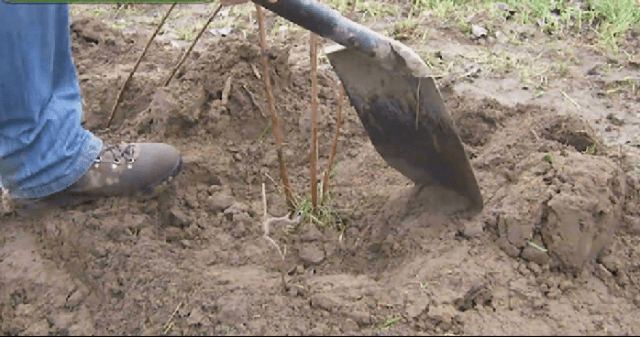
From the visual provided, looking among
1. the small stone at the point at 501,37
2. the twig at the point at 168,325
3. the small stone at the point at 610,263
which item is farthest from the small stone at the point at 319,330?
the small stone at the point at 501,37

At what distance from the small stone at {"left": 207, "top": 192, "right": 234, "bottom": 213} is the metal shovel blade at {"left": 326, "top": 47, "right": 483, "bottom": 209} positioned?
0.56 m

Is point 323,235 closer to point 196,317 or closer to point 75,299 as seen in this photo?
point 196,317

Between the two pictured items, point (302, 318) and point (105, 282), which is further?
point (105, 282)

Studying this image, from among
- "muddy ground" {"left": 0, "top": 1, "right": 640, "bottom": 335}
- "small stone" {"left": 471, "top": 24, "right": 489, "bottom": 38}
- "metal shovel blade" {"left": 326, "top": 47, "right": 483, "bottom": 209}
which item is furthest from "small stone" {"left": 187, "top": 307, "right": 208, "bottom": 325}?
"small stone" {"left": 471, "top": 24, "right": 489, "bottom": 38}

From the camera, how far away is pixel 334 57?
2.07 m

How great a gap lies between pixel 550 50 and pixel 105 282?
2.69 metres

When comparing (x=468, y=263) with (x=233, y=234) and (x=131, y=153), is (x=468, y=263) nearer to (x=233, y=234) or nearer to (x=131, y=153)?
(x=233, y=234)

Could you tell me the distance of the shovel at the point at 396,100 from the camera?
1.96 metres

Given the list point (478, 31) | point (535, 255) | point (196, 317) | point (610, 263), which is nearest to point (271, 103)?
point (196, 317)

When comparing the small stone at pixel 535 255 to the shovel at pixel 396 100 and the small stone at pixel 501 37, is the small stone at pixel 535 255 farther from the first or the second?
the small stone at pixel 501 37

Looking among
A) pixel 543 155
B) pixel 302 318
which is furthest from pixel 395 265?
pixel 543 155

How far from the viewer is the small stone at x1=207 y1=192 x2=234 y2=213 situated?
94.0 inches

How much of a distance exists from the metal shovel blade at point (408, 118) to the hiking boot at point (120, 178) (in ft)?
2.31

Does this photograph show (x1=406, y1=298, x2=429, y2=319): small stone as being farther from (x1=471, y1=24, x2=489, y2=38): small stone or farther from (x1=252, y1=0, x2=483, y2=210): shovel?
(x1=471, y1=24, x2=489, y2=38): small stone
